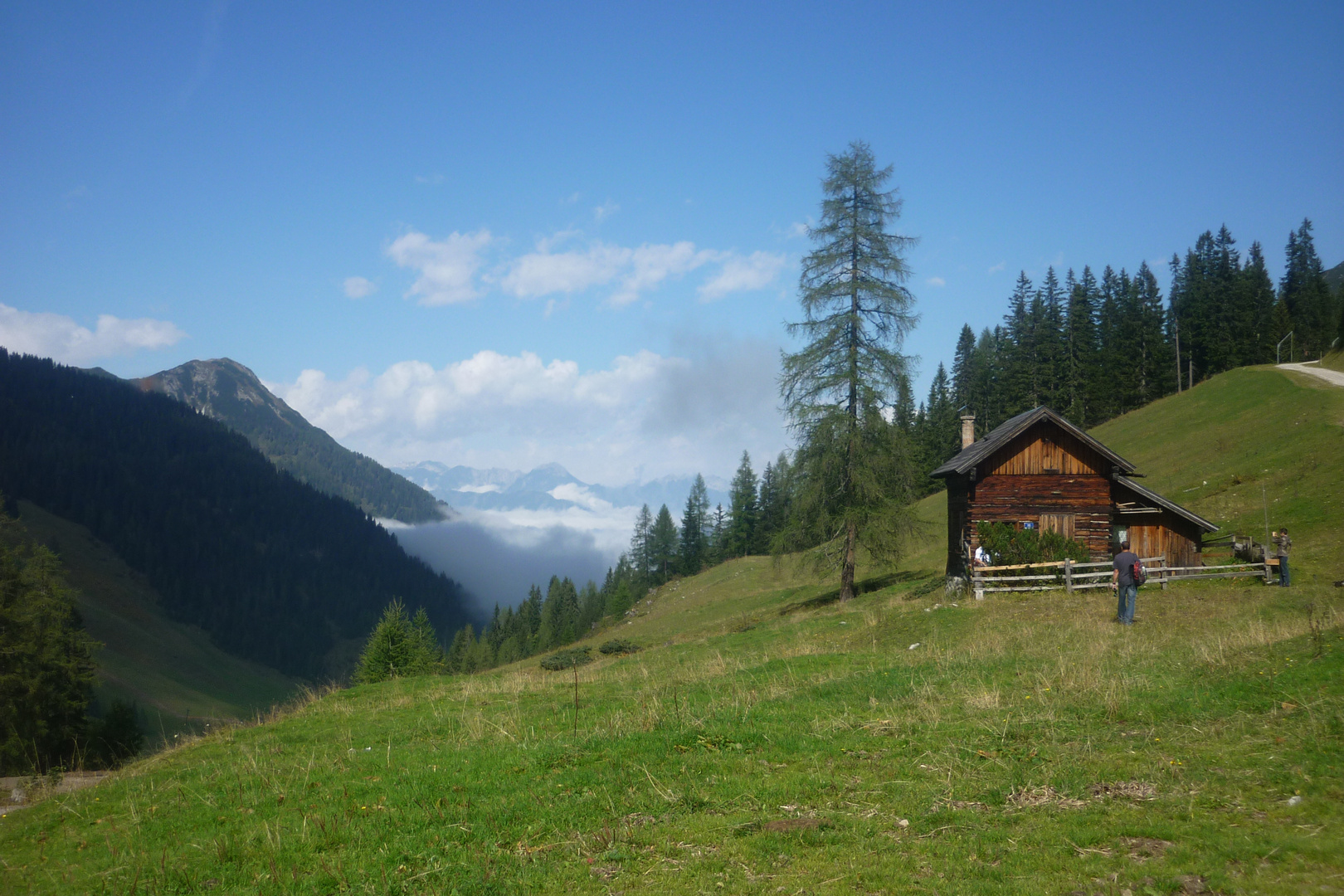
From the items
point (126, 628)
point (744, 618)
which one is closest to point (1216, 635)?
point (744, 618)

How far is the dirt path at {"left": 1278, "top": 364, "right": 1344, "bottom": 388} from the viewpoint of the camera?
168 ft

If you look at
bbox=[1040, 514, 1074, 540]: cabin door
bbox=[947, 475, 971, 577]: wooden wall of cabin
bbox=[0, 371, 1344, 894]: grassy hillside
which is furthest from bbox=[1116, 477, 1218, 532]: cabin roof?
bbox=[0, 371, 1344, 894]: grassy hillside

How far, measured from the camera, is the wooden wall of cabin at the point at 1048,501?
2958 cm

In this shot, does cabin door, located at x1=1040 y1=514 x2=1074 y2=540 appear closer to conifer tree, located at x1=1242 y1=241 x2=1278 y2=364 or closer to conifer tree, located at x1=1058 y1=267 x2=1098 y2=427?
conifer tree, located at x1=1058 y1=267 x2=1098 y2=427

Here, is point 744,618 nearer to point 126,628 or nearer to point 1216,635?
point 1216,635

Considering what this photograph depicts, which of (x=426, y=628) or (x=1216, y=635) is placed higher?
(x=1216, y=635)

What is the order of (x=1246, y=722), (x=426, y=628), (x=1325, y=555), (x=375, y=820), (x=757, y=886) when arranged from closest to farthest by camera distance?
1. (x=757, y=886)
2. (x=375, y=820)
3. (x=1246, y=722)
4. (x=1325, y=555)
5. (x=426, y=628)

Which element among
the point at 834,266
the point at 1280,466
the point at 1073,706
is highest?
the point at 834,266

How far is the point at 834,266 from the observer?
31.3 meters

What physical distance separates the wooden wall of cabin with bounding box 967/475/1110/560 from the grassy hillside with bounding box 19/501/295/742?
65.3 metres

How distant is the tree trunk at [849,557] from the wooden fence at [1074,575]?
5.22 meters

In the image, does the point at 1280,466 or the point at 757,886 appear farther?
the point at 1280,466

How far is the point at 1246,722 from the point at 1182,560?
2800 centimetres

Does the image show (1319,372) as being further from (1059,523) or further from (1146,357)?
(1059,523)
